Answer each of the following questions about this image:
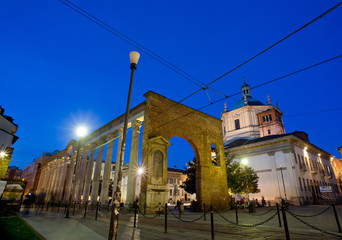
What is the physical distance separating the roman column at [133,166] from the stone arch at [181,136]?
1.66 metres

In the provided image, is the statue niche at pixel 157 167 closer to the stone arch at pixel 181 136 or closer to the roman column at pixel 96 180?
the stone arch at pixel 181 136

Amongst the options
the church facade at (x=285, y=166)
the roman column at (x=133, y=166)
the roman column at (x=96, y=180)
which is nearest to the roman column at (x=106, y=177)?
the roman column at (x=96, y=180)

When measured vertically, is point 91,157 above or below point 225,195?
above

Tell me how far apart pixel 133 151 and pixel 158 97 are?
5.64 m

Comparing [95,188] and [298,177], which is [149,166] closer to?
[95,188]

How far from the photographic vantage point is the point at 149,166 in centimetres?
1605

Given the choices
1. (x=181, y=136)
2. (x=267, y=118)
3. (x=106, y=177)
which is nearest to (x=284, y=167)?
(x=267, y=118)

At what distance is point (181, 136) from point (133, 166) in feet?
17.8

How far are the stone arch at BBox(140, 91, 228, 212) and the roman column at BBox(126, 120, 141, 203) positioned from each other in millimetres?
1665

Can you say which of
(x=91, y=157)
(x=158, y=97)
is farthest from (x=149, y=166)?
(x=91, y=157)

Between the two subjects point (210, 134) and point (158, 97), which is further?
point (210, 134)

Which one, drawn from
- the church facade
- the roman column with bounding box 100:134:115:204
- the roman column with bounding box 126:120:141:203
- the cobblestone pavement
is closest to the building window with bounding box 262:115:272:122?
the church facade

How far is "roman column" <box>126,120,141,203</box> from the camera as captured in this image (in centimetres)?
1683

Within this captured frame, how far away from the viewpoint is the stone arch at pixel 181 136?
15.9 m
